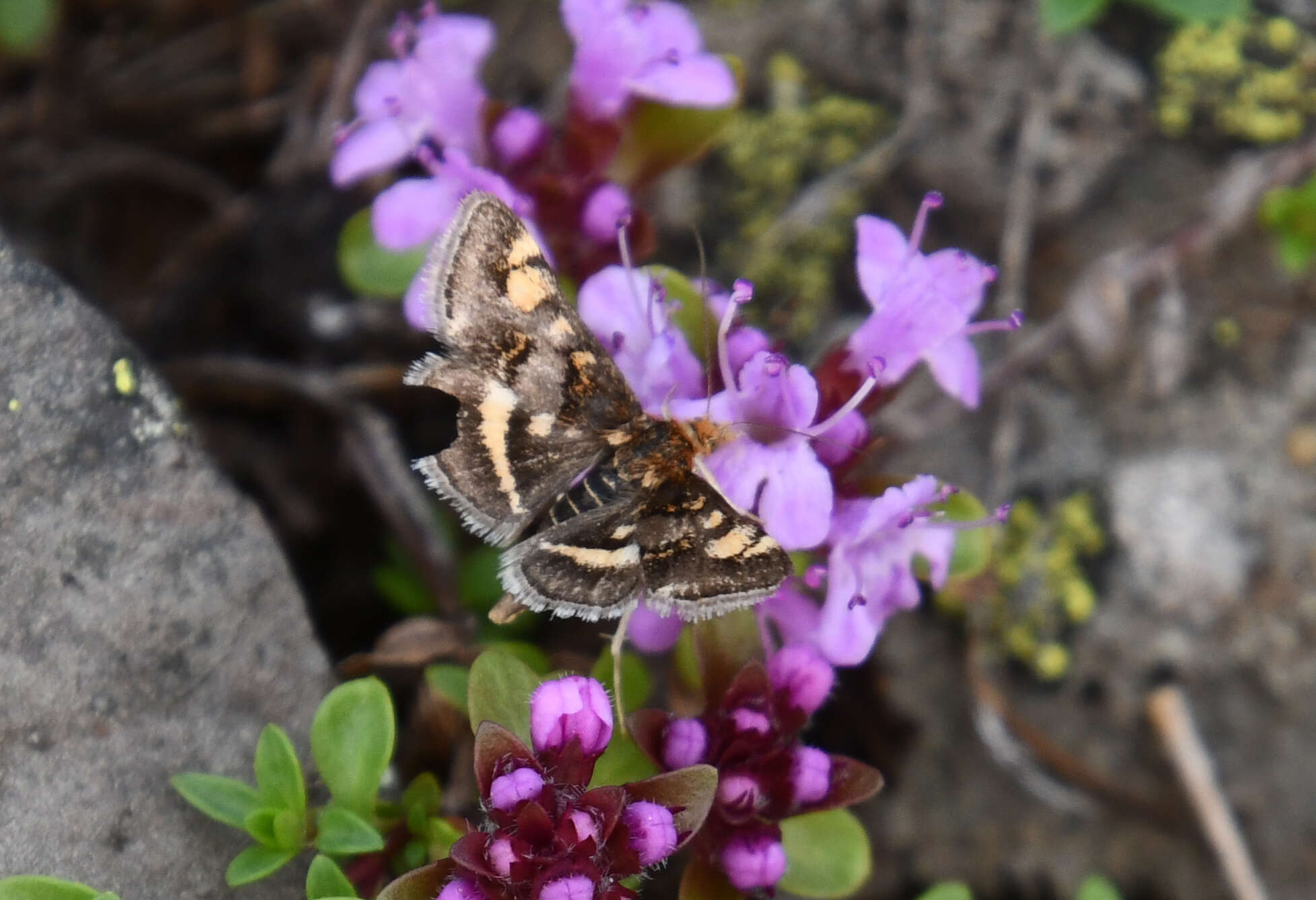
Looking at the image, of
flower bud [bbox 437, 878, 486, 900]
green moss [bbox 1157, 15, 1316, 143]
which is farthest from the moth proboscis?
green moss [bbox 1157, 15, 1316, 143]

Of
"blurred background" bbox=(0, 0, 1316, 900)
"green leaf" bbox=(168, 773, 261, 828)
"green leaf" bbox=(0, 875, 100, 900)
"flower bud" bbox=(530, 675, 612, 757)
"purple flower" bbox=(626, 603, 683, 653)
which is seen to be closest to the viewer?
"green leaf" bbox=(0, 875, 100, 900)

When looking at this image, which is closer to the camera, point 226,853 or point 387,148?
point 226,853

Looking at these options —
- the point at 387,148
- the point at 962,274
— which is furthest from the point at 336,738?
the point at 962,274

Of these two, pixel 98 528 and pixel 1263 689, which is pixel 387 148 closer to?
pixel 98 528

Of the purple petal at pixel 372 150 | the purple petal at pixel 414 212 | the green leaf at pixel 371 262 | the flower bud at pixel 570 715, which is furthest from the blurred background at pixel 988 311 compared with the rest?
the flower bud at pixel 570 715

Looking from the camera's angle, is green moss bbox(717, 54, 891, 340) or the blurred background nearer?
the blurred background

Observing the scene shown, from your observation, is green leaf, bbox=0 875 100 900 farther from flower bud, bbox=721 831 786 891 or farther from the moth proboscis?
flower bud, bbox=721 831 786 891

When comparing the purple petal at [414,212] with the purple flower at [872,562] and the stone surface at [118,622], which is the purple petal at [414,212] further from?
the purple flower at [872,562]
